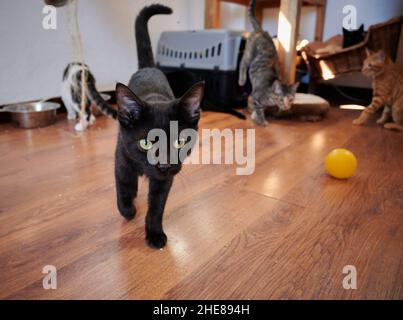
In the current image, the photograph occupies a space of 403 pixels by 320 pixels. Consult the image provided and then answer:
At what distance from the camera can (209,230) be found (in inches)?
39.1

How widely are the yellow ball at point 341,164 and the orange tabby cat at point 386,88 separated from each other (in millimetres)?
1091

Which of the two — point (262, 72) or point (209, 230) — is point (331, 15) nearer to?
point (262, 72)

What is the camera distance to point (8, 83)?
199 cm

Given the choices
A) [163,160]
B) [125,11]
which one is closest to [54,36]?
[125,11]

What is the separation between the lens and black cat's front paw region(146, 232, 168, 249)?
89cm

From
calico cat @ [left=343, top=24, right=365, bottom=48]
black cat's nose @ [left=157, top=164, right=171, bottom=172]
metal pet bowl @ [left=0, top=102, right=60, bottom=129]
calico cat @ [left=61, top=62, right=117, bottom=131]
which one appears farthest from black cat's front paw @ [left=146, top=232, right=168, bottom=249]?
calico cat @ [left=343, top=24, right=365, bottom=48]

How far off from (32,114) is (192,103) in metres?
1.54

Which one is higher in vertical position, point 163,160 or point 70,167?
point 163,160

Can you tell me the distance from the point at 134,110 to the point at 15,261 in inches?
20.2

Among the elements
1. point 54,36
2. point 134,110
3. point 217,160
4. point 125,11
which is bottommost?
point 217,160

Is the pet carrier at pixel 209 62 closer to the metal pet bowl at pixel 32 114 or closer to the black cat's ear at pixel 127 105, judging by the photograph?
the metal pet bowl at pixel 32 114

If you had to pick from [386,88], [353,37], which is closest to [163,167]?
[386,88]

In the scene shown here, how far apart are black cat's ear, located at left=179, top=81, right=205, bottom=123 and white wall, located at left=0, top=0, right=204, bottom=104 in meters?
1.70
